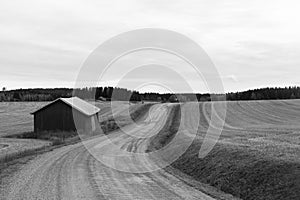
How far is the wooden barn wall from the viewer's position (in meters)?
54.7

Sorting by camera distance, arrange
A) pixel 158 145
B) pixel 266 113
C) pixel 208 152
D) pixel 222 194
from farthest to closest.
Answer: pixel 266 113
pixel 158 145
pixel 208 152
pixel 222 194

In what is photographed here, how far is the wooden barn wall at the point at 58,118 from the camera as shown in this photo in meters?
54.7

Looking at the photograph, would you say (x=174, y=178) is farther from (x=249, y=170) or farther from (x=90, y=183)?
(x=90, y=183)

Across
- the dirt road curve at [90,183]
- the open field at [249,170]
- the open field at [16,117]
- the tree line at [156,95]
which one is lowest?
the open field at [16,117]

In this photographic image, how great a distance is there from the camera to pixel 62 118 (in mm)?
55062

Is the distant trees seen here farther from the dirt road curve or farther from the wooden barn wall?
the dirt road curve

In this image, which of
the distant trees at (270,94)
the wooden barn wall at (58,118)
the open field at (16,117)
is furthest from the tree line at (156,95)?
the wooden barn wall at (58,118)

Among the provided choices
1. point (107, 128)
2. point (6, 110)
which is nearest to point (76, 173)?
point (107, 128)

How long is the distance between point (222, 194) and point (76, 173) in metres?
6.85

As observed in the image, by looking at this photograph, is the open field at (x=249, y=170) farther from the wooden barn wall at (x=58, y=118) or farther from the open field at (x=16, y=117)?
the open field at (x=16, y=117)

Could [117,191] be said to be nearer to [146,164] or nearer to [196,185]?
[196,185]

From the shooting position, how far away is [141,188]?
43.8 ft

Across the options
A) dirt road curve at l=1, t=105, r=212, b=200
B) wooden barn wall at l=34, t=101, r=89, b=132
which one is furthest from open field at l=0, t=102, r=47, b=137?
dirt road curve at l=1, t=105, r=212, b=200

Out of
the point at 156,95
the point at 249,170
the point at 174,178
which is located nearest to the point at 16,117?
the point at 156,95
